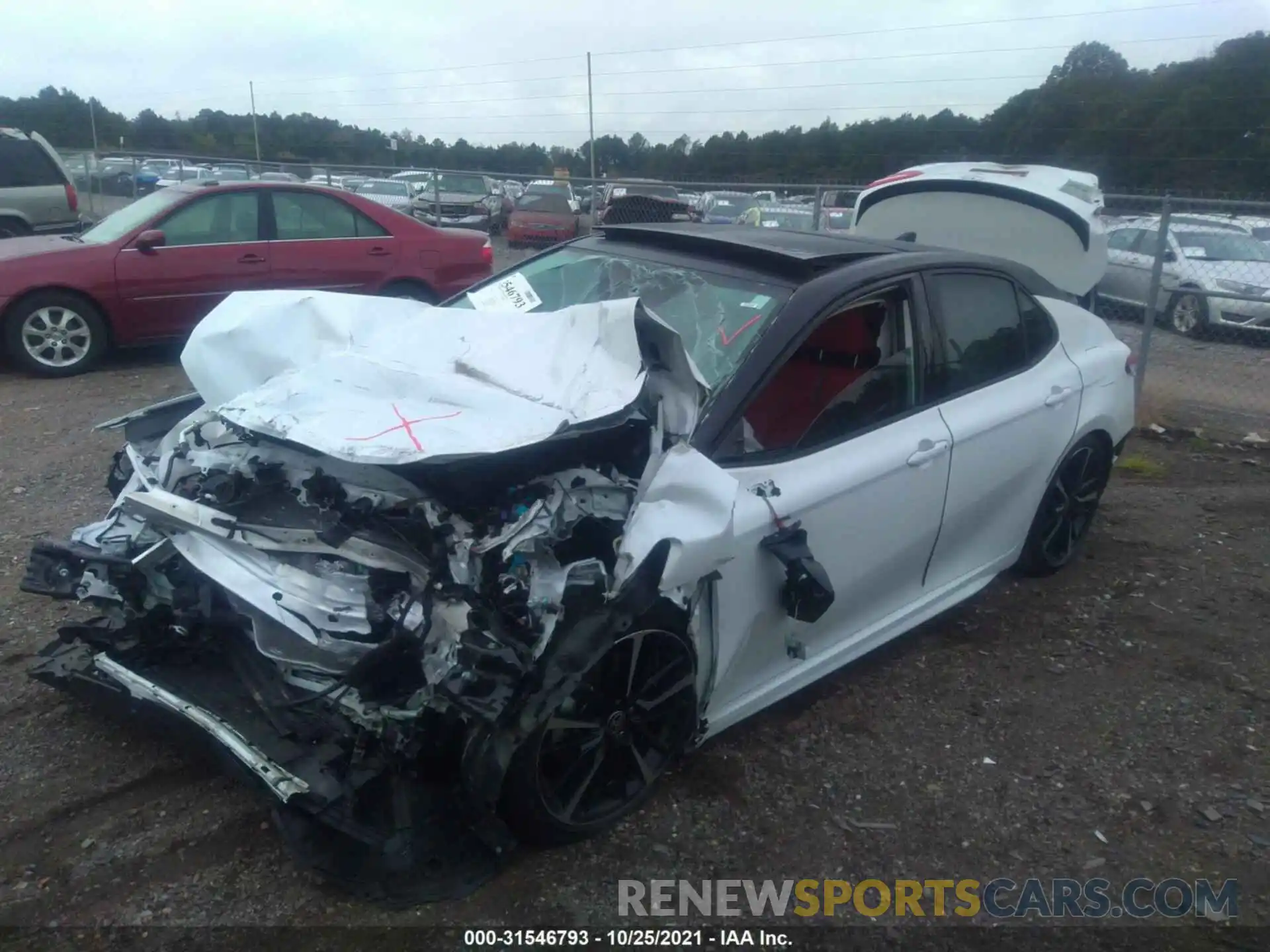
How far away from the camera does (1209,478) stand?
268 inches

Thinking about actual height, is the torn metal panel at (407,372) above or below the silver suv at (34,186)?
below

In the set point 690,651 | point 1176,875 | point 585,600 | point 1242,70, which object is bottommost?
point 1176,875

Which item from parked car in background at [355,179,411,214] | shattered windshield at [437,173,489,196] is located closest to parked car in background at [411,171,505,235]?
shattered windshield at [437,173,489,196]

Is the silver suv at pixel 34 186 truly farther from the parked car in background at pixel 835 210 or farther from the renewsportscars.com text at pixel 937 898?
the renewsportscars.com text at pixel 937 898

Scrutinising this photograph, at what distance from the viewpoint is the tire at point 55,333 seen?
8.01 meters

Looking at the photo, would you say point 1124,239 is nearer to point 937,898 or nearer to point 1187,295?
point 1187,295

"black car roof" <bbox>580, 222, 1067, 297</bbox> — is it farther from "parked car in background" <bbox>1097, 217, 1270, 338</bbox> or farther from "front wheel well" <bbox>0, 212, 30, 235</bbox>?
"front wheel well" <bbox>0, 212, 30, 235</bbox>

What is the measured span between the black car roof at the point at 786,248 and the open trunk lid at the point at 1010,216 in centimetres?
172

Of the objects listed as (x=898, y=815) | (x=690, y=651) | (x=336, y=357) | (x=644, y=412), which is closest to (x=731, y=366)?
(x=644, y=412)

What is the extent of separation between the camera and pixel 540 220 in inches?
808

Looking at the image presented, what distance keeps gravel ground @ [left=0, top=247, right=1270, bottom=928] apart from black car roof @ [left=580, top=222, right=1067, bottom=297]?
5.25ft

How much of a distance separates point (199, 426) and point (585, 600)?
1438 millimetres

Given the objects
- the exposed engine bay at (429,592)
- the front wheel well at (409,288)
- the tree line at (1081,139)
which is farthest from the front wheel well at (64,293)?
the tree line at (1081,139)

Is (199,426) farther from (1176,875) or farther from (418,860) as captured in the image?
(1176,875)
